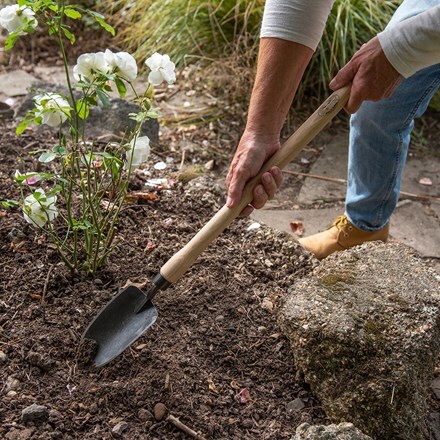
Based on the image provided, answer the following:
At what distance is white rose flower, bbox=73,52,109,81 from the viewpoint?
226cm

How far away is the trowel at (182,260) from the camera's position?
2.35m

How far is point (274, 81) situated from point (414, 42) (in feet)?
1.60

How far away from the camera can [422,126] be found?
4.54 m

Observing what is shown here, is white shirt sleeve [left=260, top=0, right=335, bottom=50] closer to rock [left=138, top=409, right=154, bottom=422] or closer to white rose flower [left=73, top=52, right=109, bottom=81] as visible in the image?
white rose flower [left=73, top=52, right=109, bottom=81]

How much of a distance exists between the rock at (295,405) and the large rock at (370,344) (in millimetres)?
76

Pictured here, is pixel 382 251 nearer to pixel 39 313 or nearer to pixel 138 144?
pixel 138 144

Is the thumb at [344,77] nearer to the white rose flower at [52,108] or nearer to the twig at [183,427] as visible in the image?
the white rose flower at [52,108]

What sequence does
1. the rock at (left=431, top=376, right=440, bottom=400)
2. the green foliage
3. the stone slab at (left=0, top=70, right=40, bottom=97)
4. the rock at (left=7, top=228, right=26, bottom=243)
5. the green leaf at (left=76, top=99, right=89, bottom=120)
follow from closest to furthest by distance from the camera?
1. the green leaf at (left=76, top=99, right=89, bottom=120)
2. the rock at (left=431, top=376, right=440, bottom=400)
3. the rock at (left=7, top=228, right=26, bottom=243)
4. the green foliage
5. the stone slab at (left=0, top=70, right=40, bottom=97)

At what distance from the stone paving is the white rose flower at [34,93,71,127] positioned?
147 cm

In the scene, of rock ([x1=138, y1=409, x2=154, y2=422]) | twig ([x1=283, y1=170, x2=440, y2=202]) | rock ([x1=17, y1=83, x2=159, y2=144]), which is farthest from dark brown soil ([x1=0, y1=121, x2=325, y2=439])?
twig ([x1=283, y1=170, x2=440, y2=202])

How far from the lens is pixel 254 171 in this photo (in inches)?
95.5

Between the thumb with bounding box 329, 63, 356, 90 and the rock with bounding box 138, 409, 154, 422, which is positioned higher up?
the thumb with bounding box 329, 63, 356, 90

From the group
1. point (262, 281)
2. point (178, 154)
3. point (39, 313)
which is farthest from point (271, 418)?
point (178, 154)

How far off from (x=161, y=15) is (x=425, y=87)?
8.53 feet
